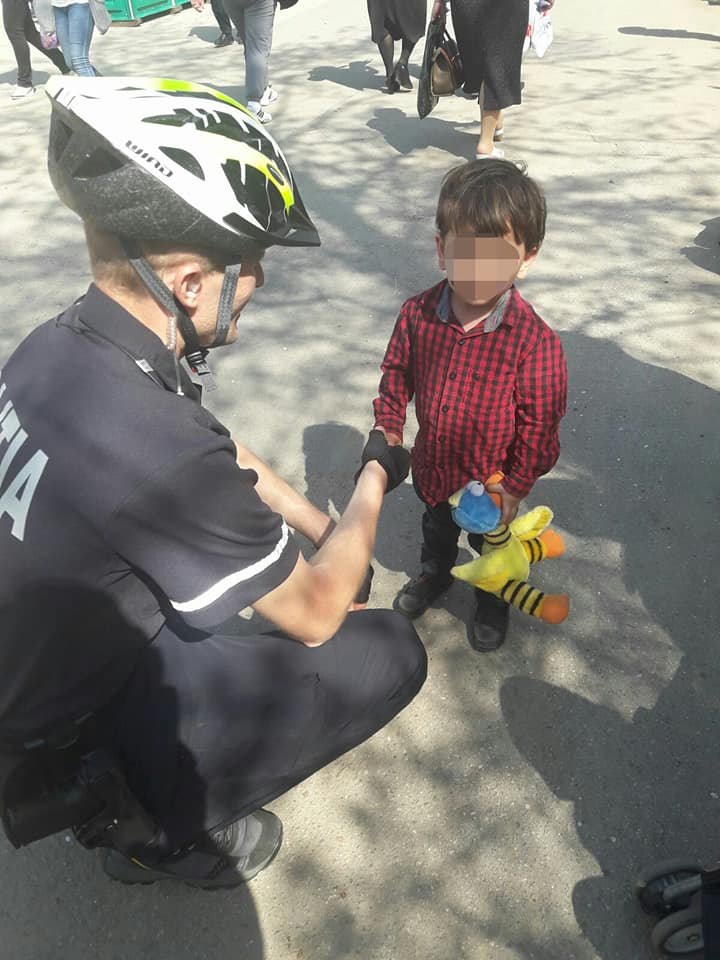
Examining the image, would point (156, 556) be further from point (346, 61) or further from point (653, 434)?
point (346, 61)

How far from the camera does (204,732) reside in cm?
188

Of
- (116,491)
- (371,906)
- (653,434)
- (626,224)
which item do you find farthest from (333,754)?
(626,224)

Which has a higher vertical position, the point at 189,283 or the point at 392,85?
the point at 189,283

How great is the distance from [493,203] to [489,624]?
1.42m

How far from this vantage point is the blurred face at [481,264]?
2.13m

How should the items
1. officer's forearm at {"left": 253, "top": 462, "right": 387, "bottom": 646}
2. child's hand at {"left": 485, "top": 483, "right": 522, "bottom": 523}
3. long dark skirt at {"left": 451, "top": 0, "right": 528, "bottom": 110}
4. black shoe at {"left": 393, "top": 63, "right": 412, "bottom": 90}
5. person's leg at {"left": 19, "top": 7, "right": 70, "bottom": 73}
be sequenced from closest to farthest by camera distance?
officer's forearm at {"left": 253, "top": 462, "right": 387, "bottom": 646} < child's hand at {"left": 485, "top": 483, "right": 522, "bottom": 523} < long dark skirt at {"left": 451, "top": 0, "right": 528, "bottom": 110} < black shoe at {"left": 393, "top": 63, "right": 412, "bottom": 90} < person's leg at {"left": 19, "top": 7, "right": 70, "bottom": 73}

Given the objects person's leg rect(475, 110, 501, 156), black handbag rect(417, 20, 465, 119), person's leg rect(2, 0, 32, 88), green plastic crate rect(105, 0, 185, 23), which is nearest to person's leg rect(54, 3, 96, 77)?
person's leg rect(2, 0, 32, 88)

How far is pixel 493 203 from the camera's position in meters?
2.12

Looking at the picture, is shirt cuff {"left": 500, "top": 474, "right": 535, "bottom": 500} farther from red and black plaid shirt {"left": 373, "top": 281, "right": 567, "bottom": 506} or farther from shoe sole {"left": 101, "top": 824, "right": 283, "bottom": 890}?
shoe sole {"left": 101, "top": 824, "right": 283, "bottom": 890}

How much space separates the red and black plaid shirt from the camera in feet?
7.46

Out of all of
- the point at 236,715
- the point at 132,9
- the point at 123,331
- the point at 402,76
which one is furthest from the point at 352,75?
the point at 236,715

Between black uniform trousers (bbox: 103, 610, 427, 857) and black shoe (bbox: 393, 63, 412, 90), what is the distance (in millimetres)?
7595

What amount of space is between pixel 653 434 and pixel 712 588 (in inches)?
37.5

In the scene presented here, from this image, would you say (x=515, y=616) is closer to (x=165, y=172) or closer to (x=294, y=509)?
(x=294, y=509)
